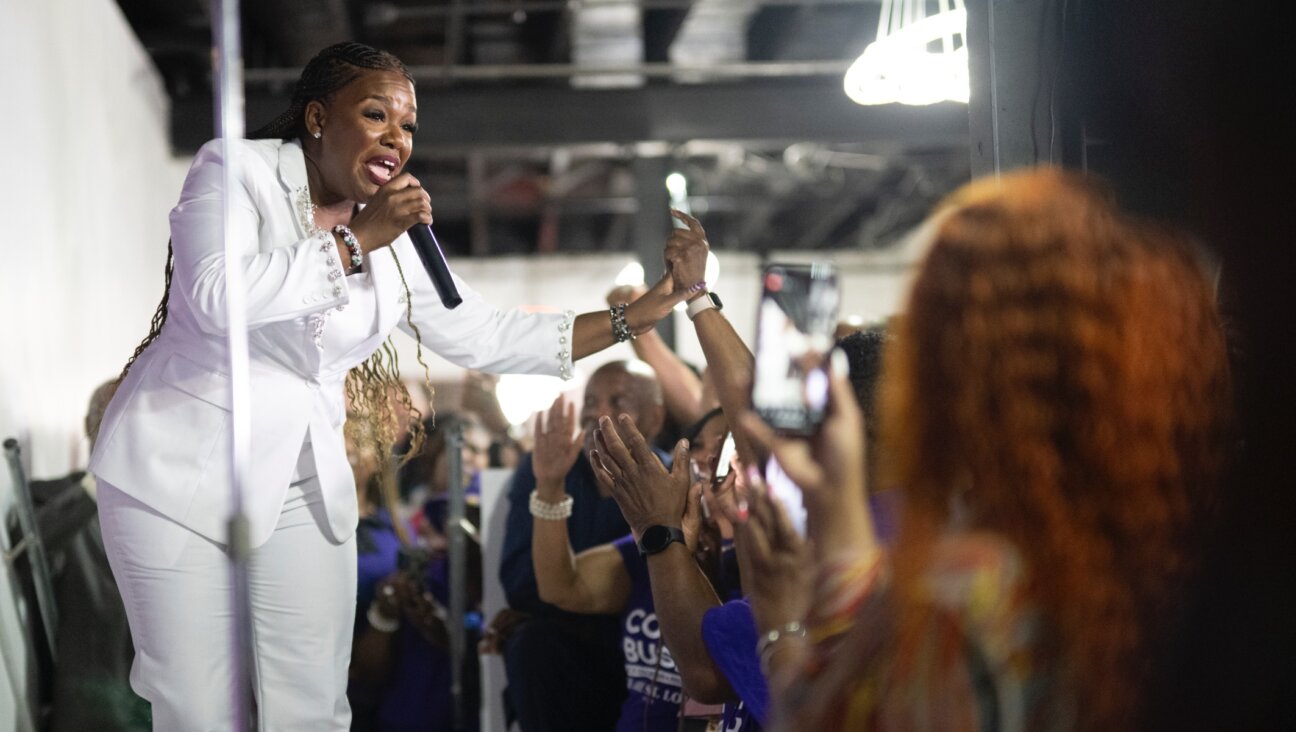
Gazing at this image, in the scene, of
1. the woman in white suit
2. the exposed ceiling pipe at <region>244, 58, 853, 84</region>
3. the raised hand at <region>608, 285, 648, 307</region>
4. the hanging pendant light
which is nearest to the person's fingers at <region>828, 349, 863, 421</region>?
the woman in white suit

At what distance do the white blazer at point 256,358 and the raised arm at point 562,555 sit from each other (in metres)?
0.76

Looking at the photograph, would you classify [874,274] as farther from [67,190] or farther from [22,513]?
[22,513]

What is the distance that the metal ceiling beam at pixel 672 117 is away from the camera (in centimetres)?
666

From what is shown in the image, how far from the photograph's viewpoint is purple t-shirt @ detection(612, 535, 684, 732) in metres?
2.62

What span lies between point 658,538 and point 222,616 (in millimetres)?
647

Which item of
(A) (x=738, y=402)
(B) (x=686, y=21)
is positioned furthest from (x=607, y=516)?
(B) (x=686, y=21)

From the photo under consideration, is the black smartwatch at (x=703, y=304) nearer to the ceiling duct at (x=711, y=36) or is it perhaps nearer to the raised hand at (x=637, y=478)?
the raised hand at (x=637, y=478)

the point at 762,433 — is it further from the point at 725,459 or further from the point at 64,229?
the point at 64,229

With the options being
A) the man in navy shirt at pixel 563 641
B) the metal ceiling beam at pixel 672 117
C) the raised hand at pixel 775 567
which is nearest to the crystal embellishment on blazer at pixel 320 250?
the raised hand at pixel 775 567

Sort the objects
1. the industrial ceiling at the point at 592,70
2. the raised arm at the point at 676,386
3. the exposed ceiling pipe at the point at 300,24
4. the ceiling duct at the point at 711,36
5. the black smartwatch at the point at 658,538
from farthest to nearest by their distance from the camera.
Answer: the ceiling duct at the point at 711,36, the industrial ceiling at the point at 592,70, the exposed ceiling pipe at the point at 300,24, the raised arm at the point at 676,386, the black smartwatch at the point at 658,538

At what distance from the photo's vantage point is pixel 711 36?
23.0 ft

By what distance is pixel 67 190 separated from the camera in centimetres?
416

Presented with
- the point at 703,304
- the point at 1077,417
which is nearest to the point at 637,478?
the point at 703,304

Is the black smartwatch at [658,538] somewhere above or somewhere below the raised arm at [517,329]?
below
